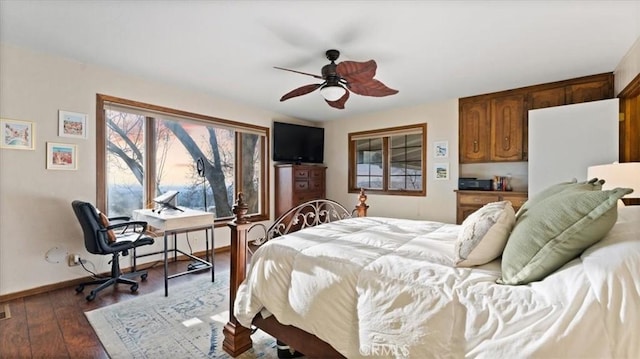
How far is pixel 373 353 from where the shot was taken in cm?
119

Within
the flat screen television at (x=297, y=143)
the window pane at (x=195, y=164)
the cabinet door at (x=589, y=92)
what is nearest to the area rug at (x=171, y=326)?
the window pane at (x=195, y=164)

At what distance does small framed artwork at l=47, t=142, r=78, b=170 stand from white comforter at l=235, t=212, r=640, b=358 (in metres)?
2.52

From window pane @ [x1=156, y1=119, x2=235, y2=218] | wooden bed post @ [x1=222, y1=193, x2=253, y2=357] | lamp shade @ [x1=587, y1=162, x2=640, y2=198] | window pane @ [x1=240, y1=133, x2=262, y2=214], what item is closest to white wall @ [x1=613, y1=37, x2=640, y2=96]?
lamp shade @ [x1=587, y1=162, x2=640, y2=198]

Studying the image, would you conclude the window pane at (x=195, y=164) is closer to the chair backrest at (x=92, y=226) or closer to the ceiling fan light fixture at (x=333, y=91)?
A: the chair backrest at (x=92, y=226)

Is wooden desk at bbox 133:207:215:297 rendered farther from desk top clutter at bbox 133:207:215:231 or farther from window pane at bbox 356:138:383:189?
window pane at bbox 356:138:383:189

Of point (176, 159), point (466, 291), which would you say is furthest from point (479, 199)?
point (176, 159)

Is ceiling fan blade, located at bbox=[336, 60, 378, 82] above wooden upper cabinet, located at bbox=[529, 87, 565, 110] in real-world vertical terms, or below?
below

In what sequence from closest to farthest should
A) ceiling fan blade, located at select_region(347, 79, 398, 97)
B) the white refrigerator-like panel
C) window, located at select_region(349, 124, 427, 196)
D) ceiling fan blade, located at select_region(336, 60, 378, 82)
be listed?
1. ceiling fan blade, located at select_region(336, 60, 378, 82)
2. ceiling fan blade, located at select_region(347, 79, 398, 97)
3. the white refrigerator-like panel
4. window, located at select_region(349, 124, 427, 196)

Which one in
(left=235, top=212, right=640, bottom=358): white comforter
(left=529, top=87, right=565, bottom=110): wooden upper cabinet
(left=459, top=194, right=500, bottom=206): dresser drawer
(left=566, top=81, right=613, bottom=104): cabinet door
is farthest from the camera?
(left=459, top=194, right=500, bottom=206): dresser drawer

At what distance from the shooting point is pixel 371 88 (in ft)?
8.81

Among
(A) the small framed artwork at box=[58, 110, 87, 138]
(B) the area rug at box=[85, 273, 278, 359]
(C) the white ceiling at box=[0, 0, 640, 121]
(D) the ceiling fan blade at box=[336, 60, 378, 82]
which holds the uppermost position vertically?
(C) the white ceiling at box=[0, 0, 640, 121]

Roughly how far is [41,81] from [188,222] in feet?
6.32

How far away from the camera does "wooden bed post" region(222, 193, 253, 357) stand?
185 centimetres

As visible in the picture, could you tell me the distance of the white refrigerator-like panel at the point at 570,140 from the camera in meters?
3.01
